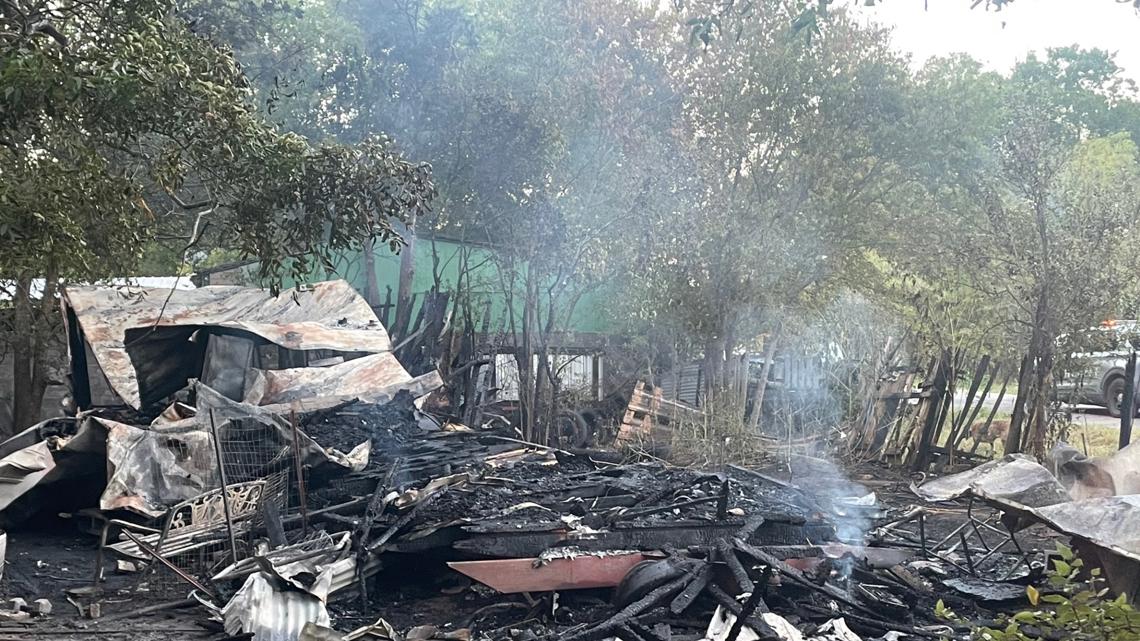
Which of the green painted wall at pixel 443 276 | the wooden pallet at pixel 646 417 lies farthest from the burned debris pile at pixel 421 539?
the green painted wall at pixel 443 276

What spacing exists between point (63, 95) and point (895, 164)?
13.4m

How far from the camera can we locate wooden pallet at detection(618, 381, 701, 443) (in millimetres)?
14234

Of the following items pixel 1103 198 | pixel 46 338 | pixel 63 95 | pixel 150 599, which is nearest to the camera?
pixel 63 95

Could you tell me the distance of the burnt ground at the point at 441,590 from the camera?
6.52m

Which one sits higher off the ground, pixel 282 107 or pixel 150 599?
pixel 282 107

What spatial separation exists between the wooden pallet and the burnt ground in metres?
4.25

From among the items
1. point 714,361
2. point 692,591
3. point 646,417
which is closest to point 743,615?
point 692,591

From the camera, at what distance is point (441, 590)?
7.50m

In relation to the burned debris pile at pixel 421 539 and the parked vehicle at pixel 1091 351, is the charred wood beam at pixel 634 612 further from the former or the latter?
the parked vehicle at pixel 1091 351

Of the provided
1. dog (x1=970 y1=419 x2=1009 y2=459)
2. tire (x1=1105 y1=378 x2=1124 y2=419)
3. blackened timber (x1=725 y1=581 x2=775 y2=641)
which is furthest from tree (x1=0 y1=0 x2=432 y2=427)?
tire (x1=1105 y1=378 x2=1124 y2=419)

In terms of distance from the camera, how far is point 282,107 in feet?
52.9

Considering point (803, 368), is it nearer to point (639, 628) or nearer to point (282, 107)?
point (282, 107)

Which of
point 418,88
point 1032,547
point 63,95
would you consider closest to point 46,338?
point 418,88

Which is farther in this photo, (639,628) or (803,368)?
(803,368)
